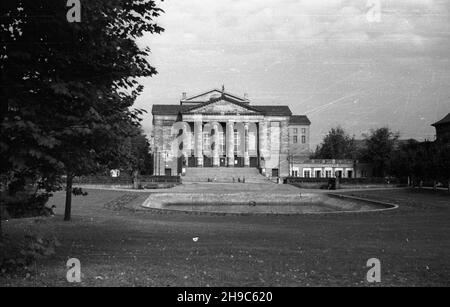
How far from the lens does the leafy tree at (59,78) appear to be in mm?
8703

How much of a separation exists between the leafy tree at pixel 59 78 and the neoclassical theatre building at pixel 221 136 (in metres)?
81.2

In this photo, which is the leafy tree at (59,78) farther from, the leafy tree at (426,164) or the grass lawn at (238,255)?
the leafy tree at (426,164)

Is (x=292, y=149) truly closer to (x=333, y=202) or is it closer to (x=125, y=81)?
(x=333, y=202)

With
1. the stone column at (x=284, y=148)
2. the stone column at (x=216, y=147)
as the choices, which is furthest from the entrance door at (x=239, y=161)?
the stone column at (x=284, y=148)

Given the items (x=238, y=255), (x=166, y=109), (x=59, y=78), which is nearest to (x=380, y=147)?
(x=166, y=109)

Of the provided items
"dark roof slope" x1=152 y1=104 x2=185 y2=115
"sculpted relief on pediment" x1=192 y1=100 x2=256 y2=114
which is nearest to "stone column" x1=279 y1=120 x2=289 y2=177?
"sculpted relief on pediment" x1=192 y1=100 x2=256 y2=114

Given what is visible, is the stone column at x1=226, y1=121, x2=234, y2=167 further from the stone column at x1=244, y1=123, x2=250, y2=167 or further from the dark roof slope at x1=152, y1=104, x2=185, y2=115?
the dark roof slope at x1=152, y1=104, x2=185, y2=115

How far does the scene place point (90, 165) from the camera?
1027cm

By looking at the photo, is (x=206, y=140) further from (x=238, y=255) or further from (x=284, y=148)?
(x=238, y=255)

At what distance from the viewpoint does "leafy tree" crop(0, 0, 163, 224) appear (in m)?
8.70

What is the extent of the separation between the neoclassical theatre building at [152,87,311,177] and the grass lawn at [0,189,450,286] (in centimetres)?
7400

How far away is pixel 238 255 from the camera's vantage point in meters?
11.5

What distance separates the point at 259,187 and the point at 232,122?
3775 centimetres
